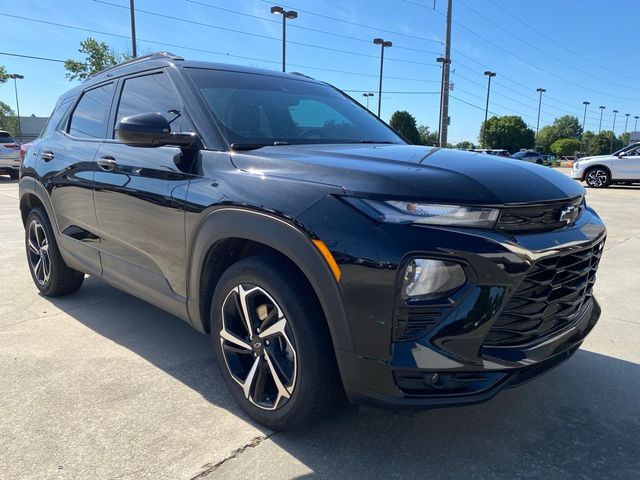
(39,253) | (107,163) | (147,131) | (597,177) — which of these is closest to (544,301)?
(147,131)

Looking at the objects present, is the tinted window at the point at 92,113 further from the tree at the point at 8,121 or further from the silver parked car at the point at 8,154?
the tree at the point at 8,121

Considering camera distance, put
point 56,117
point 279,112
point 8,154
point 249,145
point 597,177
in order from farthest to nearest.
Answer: point 597,177 < point 8,154 < point 56,117 < point 279,112 < point 249,145

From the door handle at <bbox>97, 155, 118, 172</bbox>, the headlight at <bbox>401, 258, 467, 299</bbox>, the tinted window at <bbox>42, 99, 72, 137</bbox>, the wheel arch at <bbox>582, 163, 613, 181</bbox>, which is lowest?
the wheel arch at <bbox>582, 163, 613, 181</bbox>

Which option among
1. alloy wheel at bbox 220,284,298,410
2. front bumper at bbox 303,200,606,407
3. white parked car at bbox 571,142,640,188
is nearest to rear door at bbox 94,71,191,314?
alloy wheel at bbox 220,284,298,410

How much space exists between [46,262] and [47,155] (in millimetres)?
967

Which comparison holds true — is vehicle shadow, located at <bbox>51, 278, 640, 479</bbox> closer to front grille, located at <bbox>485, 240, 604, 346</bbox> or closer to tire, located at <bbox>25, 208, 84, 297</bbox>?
front grille, located at <bbox>485, 240, 604, 346</bbox>

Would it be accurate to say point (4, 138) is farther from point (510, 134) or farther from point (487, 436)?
point (510, 134)

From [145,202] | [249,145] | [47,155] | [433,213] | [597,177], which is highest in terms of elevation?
[249,145]

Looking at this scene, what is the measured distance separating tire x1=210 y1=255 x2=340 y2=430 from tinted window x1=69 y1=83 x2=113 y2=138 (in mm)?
1894

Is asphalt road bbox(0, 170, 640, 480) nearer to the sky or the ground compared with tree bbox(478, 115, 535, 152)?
nearer to the ground

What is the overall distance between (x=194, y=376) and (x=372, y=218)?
171 centimetres

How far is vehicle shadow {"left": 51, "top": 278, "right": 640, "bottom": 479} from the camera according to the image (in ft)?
7.15

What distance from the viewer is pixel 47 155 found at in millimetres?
4129

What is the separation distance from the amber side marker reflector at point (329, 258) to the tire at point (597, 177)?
18180mm
